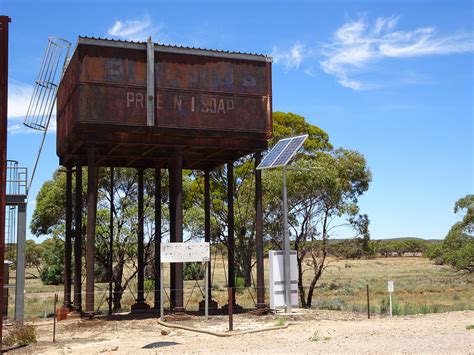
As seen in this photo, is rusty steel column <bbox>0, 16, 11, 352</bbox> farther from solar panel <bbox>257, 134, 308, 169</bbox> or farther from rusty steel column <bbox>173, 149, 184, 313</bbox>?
solar panel <bbox>257, 134, 308, 169</bbox>

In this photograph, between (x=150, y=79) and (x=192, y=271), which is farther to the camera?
(x=192, y=271)

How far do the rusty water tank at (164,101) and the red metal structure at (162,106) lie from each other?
0.11ft

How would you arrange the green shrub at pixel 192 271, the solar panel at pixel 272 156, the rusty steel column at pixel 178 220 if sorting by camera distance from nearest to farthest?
the rusty steel column at pixel 178 220 → the solar panel at pixel 272 156 → the green shrub at pixel 192 271

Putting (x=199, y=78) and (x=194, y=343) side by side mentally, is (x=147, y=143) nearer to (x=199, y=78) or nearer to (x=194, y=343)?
(x=199, y=78)

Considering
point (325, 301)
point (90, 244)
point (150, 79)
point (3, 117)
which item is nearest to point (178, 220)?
point (90, 244)

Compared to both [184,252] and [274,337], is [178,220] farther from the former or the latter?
[274,337]

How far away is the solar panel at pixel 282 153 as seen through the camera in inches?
905

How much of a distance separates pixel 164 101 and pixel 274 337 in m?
9.66

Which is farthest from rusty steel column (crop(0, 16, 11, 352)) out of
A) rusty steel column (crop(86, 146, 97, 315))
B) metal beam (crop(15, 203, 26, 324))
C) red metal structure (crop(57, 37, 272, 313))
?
metal beam (crop(15, 203, 26, 324))

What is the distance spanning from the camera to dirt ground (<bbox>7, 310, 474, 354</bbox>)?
15000 mm

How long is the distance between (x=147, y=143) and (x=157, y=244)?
5721mm

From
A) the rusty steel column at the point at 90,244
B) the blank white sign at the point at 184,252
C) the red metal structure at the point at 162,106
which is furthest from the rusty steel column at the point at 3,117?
the blank white sign at the point at 184,252

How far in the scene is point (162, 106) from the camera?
23.0m

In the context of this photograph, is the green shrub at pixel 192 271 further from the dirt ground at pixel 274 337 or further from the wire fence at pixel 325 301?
the dirt ground at pixel 274 337
